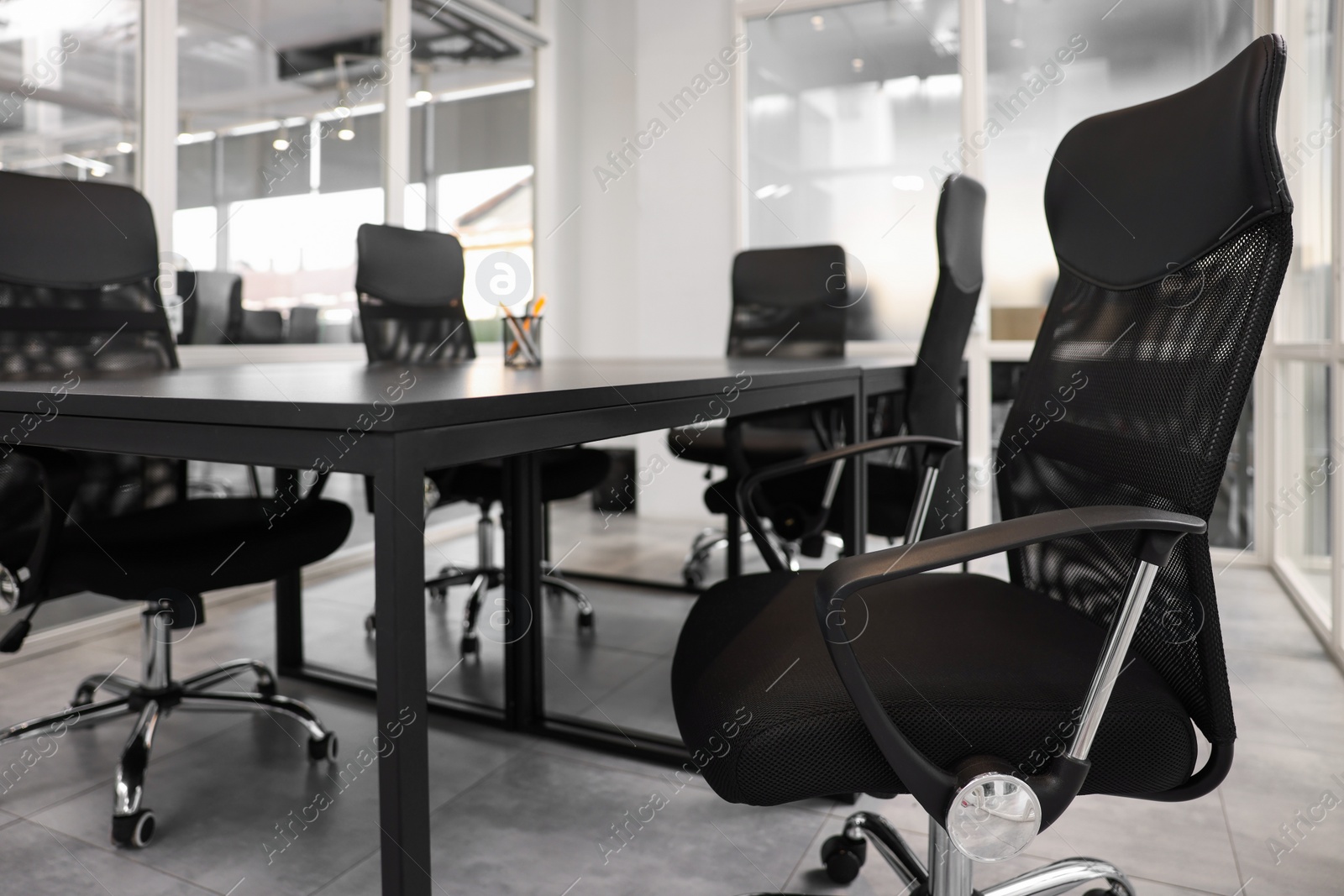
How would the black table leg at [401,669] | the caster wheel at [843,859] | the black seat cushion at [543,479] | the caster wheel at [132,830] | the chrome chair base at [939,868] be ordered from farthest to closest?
the black seat cushion at [543,479] < the caster wheel at [132,830] < the caster wheel at [843,859] < the chrome chair base at [939,868] < the black table leg at [401,669]

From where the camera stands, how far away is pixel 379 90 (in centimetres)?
395

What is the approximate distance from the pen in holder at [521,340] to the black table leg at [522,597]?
237 millimetres

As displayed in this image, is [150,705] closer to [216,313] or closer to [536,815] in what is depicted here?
[536,815]

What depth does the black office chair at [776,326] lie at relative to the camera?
10.00ft

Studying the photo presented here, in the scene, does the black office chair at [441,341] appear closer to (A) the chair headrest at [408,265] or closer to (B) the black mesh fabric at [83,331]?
(A) the chair headrest at [408,265]

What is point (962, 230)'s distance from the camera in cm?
204

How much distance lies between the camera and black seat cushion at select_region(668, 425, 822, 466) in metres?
2.79

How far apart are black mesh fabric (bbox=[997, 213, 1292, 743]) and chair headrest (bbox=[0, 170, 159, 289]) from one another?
1970mm

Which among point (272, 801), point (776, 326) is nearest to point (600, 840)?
point (272, 801)

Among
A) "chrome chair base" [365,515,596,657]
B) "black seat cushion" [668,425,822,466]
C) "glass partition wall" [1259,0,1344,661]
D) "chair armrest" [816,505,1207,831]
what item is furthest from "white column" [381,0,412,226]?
"chair armrest" [816,505,1207,831]

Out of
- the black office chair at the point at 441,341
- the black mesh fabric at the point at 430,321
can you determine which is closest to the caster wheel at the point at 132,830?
the black office chair at the point at 441,341

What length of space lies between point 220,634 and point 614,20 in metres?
4.09

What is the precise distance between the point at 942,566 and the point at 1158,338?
0.50 metres

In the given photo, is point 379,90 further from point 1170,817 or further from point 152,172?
point 1170,817
